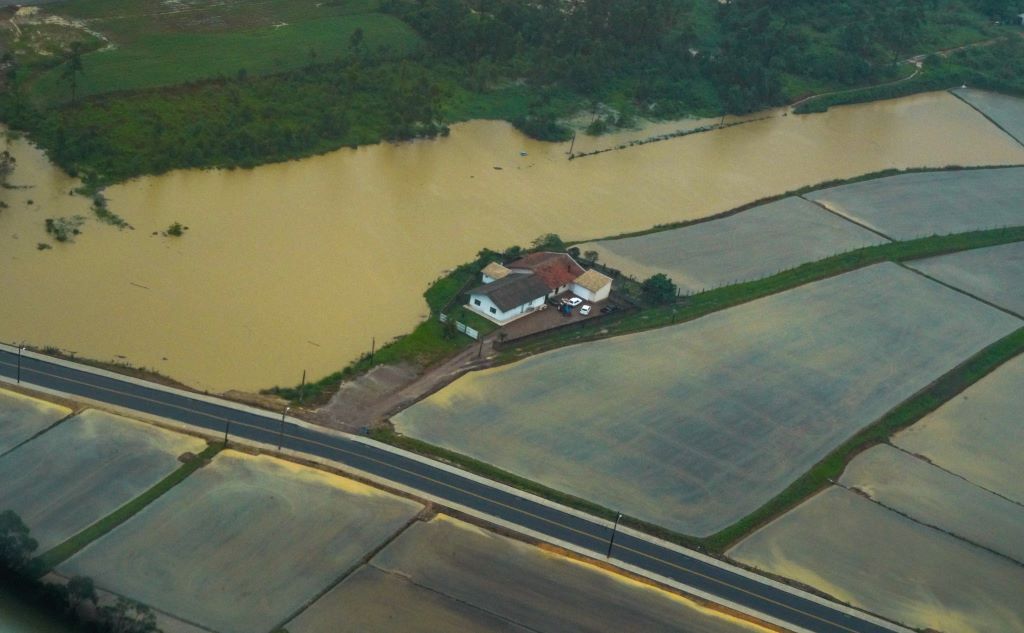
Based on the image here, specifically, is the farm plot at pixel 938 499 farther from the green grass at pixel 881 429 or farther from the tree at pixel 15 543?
the tree at pixel 15 543

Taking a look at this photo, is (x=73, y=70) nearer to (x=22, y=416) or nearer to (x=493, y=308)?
(x=493, y=308)

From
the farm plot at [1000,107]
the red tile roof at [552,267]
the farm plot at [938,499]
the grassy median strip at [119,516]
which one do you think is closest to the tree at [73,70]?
the red tile roof at [552,267]

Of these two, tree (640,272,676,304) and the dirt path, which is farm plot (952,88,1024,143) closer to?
tree (640,272,676,304)

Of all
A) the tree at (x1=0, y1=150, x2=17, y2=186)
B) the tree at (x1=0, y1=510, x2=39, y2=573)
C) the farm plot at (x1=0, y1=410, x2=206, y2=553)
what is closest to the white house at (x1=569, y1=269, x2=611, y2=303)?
the farm plot at (x1=0, y1=410, x2=206, y2=553)

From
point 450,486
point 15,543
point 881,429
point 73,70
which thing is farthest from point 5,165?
point 881,429

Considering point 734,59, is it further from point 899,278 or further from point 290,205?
point 290,205

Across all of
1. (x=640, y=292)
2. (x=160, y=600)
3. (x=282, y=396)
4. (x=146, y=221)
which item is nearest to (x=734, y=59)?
(x=640, y=292)
